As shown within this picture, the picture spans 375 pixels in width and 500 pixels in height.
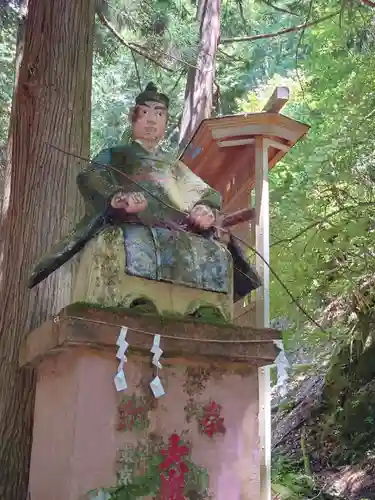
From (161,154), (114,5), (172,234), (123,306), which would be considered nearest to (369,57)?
(114,5)

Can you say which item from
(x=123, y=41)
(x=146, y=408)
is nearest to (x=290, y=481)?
(x=146, y=408)

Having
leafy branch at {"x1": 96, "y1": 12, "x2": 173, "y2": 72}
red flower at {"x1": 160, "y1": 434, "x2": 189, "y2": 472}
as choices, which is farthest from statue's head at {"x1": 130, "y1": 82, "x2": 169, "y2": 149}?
leafy branch at {"x1": 96, "y1": 12, "x2": 173, "y2": 72}

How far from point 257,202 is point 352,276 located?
79.2 inches

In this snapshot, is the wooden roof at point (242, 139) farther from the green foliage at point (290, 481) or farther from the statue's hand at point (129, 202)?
the green foliage at point (290, 481)

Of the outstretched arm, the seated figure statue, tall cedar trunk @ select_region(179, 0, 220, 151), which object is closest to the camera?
the seated figure statue

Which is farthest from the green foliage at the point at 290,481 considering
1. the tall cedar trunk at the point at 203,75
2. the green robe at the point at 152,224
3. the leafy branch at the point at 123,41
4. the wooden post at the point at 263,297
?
the leafy branch at the point at 123,41

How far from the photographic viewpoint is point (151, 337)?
2.79 metres

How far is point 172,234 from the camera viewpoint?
3064mm

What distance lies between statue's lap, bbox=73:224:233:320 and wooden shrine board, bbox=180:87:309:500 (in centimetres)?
103

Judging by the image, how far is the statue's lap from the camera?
2.88 metres

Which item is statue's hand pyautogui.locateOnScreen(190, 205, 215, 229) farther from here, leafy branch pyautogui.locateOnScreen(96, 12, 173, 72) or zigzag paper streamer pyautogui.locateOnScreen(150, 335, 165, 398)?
leafy branch pyautogui.locateOnScreen(96, 12, 173, 72)

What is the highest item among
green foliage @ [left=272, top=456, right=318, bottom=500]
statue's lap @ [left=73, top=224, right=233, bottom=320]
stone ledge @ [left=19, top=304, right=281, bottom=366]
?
statue's lap @ [left=73, top=224, right=233, bottom=320]

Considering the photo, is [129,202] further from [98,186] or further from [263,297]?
[263,297]

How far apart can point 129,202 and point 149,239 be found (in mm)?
199
